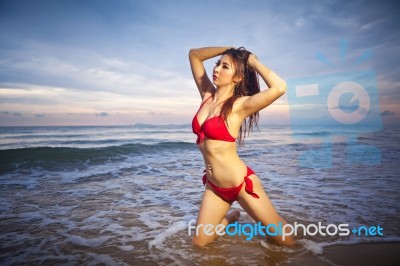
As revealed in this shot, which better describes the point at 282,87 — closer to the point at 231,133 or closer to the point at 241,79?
the point at 241,79

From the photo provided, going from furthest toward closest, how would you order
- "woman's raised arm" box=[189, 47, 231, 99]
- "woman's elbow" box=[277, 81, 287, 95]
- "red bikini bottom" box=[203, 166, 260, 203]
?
"woman's raised arm" box=[189, 47, 231, 99], "red bikini bottom" box=[203, 166, 260, 203], "woman's elbow" box=[277, 81, 287, 95]

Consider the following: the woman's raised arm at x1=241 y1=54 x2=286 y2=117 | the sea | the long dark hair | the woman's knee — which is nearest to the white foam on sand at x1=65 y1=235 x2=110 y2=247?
the sea

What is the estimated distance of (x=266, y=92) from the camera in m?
2.95

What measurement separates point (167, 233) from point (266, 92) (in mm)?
2708

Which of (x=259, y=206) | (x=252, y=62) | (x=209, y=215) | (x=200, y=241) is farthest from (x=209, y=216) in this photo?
(x=252, y=62)

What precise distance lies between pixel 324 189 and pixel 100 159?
1054 centimetres

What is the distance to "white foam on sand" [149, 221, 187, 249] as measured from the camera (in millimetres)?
3661

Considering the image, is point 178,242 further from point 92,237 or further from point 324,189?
point 324,189

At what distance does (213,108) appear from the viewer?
3.41 m

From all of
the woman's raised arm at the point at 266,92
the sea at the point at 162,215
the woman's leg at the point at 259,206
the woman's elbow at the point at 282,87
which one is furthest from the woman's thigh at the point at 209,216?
the woman's elbow at the point at 282,87

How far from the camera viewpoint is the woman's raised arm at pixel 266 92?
2.92 metres

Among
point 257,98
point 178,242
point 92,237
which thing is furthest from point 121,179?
point 257,98

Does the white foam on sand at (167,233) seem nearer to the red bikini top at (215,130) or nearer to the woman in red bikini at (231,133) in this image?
the woman in red bikini at (231,133)

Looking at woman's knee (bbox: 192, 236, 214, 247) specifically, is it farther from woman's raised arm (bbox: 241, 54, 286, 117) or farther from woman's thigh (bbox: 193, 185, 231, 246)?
woman's raised arm (bbox: 241, 54, 286, 117)
